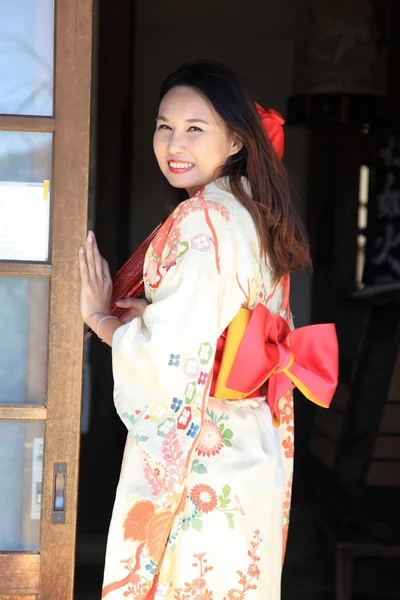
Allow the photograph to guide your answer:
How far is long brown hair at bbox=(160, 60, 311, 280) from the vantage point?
73.9 inches

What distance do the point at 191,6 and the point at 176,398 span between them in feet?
13.2

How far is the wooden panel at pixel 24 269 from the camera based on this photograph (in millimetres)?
2051

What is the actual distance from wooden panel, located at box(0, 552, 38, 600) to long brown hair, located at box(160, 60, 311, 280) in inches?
33.6

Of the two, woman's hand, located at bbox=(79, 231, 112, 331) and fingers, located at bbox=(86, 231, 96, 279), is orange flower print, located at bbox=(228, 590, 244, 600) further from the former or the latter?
fingers, located at bbox=(86, 231, 96, 279)

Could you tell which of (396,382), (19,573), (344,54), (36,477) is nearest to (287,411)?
(36,477)

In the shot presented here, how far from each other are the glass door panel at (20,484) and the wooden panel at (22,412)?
0.03m

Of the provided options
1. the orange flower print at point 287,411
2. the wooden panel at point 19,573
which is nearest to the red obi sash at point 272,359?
the orange flower print at point 287,411

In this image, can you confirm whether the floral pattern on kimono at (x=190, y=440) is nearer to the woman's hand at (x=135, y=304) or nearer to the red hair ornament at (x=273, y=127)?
the woman's hand at (x=135, y=304)

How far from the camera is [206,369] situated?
1.73 meters

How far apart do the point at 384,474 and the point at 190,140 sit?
2.51 meters

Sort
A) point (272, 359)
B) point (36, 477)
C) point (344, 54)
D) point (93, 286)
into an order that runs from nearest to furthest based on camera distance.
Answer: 1. point (272, 359)
2. point (93, 286)
3. point (36, 477)
4. point (344, 54)

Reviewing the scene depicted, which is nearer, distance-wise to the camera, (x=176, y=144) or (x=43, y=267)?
(x=176, y=144)

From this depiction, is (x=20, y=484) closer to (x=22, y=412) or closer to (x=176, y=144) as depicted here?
(x=22, y=412)


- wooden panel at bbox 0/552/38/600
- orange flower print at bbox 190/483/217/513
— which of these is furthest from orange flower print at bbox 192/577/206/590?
wooden panel at bbox 0/552/38/600
